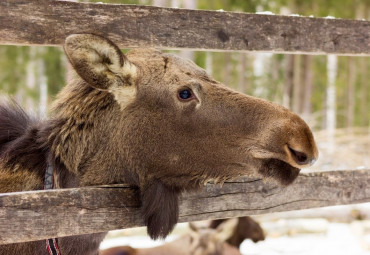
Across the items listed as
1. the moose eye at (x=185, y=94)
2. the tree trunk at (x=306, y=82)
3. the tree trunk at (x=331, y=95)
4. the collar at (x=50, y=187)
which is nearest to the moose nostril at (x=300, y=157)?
the moose eye at (x=185, y=94)

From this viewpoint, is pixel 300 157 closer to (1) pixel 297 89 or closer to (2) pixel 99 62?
(2) pixel 99 62

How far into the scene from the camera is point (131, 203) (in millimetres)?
2783

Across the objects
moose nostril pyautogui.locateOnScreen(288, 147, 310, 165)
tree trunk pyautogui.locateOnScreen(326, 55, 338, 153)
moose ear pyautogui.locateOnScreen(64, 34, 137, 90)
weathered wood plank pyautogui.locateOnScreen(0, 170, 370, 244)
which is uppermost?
moose ear pyautogui.locateOnScreen(64, 34, 137, 90)

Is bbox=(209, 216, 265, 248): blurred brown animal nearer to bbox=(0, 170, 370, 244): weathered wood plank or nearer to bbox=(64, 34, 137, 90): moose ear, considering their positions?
bbox=(0, 170, 370, 244): weathered wood plank

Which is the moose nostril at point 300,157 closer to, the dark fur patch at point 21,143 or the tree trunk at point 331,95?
the dark fur patch at point 21,143

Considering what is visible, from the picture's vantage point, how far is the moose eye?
9.12 feet

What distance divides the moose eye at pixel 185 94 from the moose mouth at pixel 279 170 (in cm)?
51

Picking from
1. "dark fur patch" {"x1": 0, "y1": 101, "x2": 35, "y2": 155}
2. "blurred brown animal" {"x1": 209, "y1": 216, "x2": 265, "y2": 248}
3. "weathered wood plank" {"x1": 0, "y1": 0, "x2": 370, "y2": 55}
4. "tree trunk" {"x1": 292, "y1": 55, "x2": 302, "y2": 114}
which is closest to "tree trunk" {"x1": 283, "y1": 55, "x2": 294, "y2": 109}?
"tree trunk" {"x1": 292, "y1": 55, "x2": 302, "y2": 114}

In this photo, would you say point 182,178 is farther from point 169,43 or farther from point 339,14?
point 339,14

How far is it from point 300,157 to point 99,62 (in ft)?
3.51

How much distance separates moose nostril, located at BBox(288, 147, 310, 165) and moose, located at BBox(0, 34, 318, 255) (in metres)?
0.12

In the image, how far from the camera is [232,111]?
8.91 ft

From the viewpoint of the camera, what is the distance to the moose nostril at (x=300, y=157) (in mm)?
2502

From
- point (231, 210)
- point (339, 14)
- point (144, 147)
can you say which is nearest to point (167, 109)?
point (144, 147)
